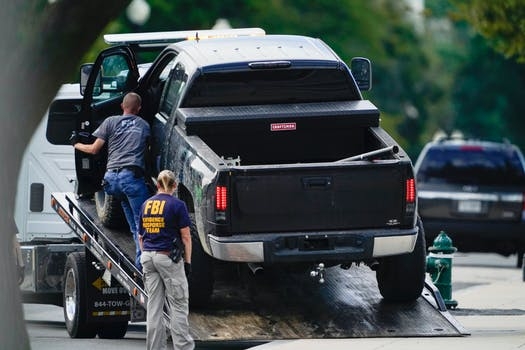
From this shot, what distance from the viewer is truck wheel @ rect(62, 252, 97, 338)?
49.5ft

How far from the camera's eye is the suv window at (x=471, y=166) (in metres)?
23.9

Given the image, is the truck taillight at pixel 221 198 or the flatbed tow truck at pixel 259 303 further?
the flatbed tow truck at pixel 259 303

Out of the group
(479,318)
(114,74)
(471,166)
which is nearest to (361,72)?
(114,74)

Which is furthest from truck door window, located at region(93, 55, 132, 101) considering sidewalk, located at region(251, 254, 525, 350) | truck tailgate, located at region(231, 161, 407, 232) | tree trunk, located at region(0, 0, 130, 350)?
tree trunk, located at region(0, 0, 130, 350)

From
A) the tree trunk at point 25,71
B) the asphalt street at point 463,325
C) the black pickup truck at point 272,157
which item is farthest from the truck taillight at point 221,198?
the tree trunk at point 25,71

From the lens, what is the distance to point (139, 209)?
1375 cm

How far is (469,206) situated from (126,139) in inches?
431

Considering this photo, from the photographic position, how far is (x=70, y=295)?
15.6 meters

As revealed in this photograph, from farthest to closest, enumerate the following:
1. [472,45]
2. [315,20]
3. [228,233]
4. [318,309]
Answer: [472,45], [315,20], [318,309], [228,233]

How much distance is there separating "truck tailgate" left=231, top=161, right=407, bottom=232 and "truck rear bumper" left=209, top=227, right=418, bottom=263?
0.10 m

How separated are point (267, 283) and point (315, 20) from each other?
44.4 metres

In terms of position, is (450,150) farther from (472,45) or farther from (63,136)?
(472,45)

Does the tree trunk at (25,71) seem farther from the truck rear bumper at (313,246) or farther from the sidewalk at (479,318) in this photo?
the sidewalk at (479,318)

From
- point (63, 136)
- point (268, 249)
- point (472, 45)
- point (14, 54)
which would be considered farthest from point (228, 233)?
point (472, 45)
